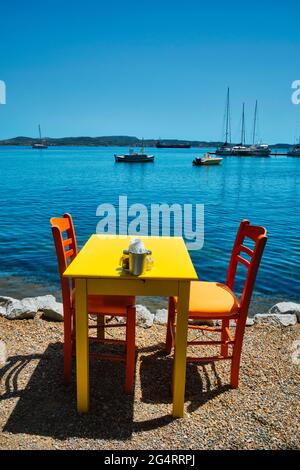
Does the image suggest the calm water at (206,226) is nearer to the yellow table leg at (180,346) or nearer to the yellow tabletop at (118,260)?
the yellow tabletop at (118,260)

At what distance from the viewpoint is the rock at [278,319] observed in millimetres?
4270

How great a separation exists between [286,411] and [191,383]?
2.52 feet

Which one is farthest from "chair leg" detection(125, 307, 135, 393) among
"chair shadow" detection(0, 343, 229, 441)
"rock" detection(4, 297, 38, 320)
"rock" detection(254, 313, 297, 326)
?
"rock" detection(254, 313, 297, 326)

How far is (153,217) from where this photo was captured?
13680mm

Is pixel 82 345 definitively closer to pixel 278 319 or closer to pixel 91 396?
pixel 91 396

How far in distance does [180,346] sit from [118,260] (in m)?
0.76

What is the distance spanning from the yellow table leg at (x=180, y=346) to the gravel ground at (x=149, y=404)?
119 mm

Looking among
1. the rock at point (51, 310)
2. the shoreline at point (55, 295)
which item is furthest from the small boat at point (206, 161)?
the rock at point (51, 310)

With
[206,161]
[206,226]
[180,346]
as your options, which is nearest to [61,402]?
[180,346]

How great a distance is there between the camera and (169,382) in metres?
3.15

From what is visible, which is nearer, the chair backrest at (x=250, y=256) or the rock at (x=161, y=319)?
the chair backrest at (x=250, y=256)
